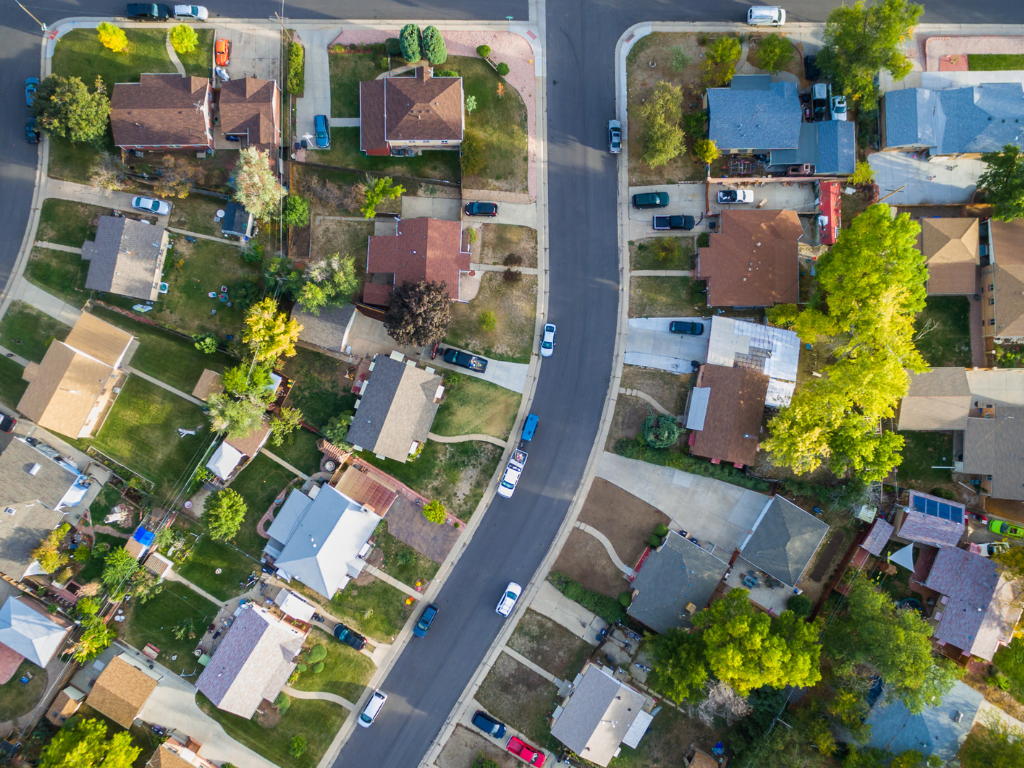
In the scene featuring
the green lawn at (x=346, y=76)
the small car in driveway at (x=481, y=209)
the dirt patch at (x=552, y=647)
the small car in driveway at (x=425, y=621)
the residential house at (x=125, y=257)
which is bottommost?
the dirt patch at (x=552, y=647)

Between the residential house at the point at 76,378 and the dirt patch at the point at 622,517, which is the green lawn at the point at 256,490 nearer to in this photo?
the residential house at the point at 76,378

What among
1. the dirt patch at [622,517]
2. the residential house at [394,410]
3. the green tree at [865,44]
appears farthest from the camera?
the dirt patch at [622,517]

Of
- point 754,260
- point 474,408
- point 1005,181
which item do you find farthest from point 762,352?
point 474,408

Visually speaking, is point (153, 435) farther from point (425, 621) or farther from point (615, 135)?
point (615, 135)

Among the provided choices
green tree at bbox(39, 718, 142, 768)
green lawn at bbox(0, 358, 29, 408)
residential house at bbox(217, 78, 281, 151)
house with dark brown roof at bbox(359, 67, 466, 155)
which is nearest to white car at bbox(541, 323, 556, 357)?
house with dark brown roof at bbox(359, 67, 466, 155)

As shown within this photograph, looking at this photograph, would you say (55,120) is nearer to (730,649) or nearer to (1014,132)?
(730,649)

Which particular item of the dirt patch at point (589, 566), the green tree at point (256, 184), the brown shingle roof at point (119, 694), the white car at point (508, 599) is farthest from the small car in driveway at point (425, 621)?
the green tree at point (256, 184)
